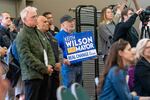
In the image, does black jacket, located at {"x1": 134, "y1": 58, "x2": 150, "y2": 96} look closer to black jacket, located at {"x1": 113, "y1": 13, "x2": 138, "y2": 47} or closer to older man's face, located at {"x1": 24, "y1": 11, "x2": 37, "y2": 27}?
black jacket, located at {"x1": 113, "y1": 13, "x2": 138, "y2": 47}

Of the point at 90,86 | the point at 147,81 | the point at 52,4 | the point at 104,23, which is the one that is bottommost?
the point at 90,86

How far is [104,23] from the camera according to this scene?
624 cm

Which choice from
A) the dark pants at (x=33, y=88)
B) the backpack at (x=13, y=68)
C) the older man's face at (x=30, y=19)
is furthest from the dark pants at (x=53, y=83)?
the older man's face at (x=30, y=19)

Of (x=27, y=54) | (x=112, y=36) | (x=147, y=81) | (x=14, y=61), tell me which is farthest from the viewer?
(x=112, y=36)

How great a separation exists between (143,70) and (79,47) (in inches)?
83.3

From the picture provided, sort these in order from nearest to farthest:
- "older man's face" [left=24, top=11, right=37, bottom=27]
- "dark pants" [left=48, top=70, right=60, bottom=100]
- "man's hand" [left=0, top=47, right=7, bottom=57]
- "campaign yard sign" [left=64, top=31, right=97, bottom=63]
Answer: "older man's face" [left=24, top=11, right=37, bottom=27] → "dark pants" [left=48, top=70, right=60, bottom=100] → "man's hand" [left=0, top=47, right=7, bottom=57] → "campaign yard sign" [left=64, top=31, right=97, bottom=63]

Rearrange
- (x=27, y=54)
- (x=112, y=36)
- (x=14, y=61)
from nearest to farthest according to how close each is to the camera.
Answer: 1. (x=27, y=54)
2. (x=14, y=61)
3. (x=112, y=36)

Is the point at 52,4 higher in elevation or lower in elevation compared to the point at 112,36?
higher

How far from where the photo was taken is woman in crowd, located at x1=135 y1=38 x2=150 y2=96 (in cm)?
420

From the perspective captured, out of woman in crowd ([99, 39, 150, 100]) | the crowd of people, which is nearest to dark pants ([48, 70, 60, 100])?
the crowd of people

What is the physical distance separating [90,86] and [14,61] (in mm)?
2602

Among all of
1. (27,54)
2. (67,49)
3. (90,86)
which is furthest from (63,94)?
(90,86)

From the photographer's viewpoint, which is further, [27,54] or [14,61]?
[14,61]

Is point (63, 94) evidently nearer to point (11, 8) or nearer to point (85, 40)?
point (85, 40)
